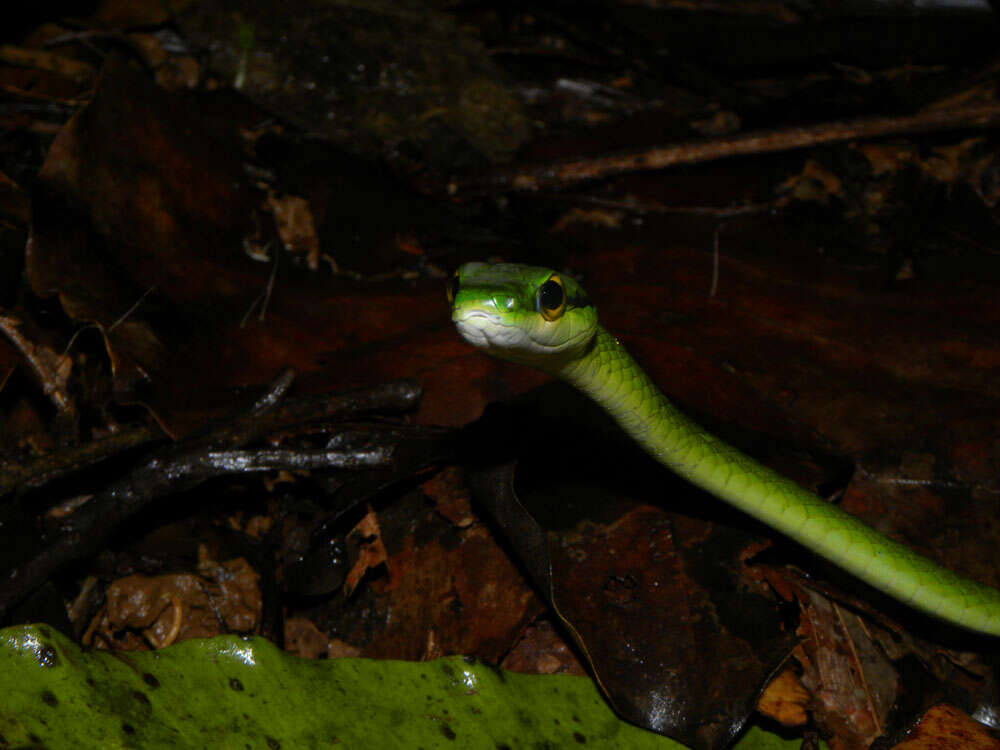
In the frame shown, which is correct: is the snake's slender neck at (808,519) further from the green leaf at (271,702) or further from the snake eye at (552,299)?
the green leaf at (271,702)

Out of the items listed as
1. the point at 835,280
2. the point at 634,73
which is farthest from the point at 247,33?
the point at 835,280

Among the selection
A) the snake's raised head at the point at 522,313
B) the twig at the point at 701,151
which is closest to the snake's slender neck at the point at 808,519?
the snake's raised head at the point at 522,313

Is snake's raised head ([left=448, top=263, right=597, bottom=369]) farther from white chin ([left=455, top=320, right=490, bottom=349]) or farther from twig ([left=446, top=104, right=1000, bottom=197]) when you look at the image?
twig ([left=446, top=104, right=1000, bottom=197])

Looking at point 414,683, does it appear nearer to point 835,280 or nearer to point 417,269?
point 417,269

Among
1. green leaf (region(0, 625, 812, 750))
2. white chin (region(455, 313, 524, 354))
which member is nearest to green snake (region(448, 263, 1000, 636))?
white chin (region(455, 313, 524, 354))

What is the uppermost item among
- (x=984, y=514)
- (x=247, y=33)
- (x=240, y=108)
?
(x=247, y=33)

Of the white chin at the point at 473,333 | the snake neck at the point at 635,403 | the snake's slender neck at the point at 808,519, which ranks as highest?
the white chin at the point at 473,333

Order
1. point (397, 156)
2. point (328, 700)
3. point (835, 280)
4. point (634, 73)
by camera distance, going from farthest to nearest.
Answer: point (634, 73), point (397, 156), point (835, 280), point (328, 700)
